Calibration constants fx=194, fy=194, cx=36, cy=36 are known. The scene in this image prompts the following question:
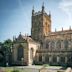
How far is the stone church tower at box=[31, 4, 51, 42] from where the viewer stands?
60.6m

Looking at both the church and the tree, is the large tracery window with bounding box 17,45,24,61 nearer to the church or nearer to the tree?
the church

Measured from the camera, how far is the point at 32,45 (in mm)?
53281

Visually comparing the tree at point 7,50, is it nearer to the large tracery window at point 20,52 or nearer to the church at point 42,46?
the church at point 42,46

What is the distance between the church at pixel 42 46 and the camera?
50.8m

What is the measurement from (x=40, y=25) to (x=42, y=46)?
695cm

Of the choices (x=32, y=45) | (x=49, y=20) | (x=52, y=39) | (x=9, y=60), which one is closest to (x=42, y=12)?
(x=49, y=20)

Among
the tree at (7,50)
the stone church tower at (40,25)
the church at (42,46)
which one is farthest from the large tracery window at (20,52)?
the stone church tower at (40,25)

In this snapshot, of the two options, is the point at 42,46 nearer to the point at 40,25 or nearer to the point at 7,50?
the point at 40,25

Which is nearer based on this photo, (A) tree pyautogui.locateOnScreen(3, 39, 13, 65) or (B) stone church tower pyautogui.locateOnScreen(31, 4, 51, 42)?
(A) tree pyautogui.locateOnScreen(3, 39, 13, 65)

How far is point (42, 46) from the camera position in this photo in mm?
59062

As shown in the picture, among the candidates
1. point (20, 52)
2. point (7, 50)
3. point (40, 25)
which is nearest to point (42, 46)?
point (40, 25)

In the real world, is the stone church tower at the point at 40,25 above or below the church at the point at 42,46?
above

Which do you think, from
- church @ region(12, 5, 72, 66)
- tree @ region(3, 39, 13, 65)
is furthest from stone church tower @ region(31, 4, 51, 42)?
tree @ region(3, 39, 13, 65)

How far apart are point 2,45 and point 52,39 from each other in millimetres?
16842
